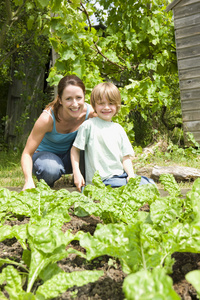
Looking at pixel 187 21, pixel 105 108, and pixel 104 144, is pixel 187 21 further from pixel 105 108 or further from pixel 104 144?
pixel 104 144

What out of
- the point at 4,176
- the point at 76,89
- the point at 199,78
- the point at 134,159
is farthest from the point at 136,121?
the point at 76,89

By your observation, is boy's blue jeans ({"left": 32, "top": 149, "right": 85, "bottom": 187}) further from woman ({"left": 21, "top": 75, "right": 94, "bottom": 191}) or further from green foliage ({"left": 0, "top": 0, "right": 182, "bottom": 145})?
green foliage ({"left": 0, "top": 0, "right": 182, "bottom": 145})

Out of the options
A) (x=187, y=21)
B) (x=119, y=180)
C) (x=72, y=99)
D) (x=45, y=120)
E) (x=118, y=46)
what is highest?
(x=187, y=21)

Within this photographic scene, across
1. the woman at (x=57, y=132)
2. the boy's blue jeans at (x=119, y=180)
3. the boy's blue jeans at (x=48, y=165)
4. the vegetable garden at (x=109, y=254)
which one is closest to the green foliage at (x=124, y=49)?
the woman at (x=57, y=132)

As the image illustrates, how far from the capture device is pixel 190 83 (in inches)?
199

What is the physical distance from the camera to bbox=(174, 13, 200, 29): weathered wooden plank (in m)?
4.93

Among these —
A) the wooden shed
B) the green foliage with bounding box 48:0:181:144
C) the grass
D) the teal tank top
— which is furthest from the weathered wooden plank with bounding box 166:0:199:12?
the teal tank top

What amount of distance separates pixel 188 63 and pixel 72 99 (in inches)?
131

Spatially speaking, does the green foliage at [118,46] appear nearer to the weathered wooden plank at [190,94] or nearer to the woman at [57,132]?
the weathered wooden plank at [190,94]

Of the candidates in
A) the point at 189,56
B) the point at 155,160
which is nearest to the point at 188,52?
the point at 189,56

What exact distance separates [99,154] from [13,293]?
63.5 inches

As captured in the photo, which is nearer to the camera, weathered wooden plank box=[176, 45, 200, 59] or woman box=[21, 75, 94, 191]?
woman box=[21, 75, 94, 191]

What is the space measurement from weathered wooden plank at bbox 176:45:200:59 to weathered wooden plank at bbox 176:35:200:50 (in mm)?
49

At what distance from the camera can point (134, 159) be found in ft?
14.0
